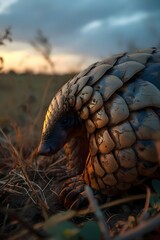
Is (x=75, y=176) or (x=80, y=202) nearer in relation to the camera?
(x=80, y=202)

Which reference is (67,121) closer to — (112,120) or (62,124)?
(62,124)

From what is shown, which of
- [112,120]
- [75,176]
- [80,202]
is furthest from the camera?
[75,176]

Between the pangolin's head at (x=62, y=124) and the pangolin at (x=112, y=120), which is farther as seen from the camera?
the pangolin's head at (x=62, y=124)

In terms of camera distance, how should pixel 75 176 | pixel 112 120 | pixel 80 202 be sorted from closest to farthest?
pixel 112 120 → pixel 80 202 → pixel 75 176

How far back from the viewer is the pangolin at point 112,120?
4.16 feet

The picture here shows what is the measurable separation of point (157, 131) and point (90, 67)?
398mm

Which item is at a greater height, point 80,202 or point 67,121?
point 67,121

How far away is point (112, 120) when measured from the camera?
4.25ft

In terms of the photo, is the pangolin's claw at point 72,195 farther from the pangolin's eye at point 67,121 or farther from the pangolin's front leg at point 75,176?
the pangolin's eye at point 67,121

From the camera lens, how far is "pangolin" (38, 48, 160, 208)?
1268 mm

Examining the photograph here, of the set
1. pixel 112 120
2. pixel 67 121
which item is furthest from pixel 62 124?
pixel 112 120

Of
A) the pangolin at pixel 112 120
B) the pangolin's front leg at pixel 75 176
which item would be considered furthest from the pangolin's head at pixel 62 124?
the pangolin's front leg at pixel 75 176

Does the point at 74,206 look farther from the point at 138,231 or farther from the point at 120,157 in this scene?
the point at 138,231

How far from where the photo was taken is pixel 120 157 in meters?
1.28
